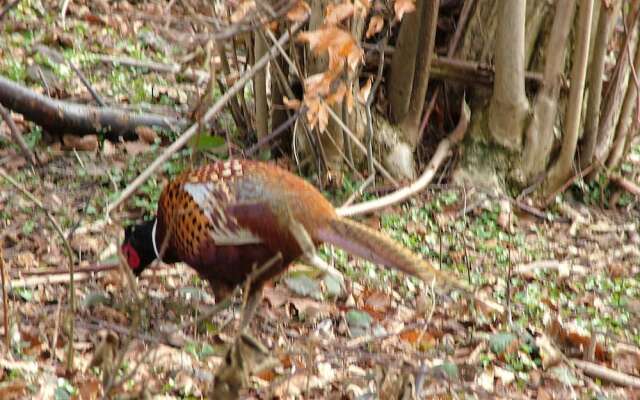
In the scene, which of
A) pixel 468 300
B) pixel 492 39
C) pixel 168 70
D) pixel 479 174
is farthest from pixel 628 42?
pixel 168 70

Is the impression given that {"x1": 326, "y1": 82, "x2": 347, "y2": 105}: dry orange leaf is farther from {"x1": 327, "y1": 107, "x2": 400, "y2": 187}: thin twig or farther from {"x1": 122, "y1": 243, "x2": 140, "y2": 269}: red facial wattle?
{"x1": 122, "y1": 243, "x2": 140, "y2": 269}: red facial wattle

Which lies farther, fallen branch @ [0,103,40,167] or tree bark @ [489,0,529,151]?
tree bark @ [489,0,529,151]

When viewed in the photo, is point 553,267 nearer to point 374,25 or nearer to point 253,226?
point 374,25

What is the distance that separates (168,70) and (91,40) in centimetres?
65

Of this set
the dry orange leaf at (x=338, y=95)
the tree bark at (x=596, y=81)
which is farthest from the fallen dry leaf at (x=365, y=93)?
the tree bark at (x=596, y=81)

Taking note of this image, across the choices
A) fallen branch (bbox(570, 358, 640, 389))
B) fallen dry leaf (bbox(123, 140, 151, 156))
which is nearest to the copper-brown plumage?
fallen branch (bbox(570, 358, 640, 389))

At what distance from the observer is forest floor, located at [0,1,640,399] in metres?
3.29

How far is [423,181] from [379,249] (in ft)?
5.67

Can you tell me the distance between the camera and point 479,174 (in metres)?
5.52

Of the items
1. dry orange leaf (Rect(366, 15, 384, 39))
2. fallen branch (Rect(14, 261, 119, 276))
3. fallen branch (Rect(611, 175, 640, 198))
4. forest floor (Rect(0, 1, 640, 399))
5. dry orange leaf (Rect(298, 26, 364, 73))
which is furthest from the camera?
fallen branch (Rect(611, 175, 640, 198))

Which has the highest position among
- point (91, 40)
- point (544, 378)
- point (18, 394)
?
point (91, 40)

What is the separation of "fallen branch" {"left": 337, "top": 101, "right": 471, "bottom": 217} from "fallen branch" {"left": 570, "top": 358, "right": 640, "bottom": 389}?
1376 millimetres

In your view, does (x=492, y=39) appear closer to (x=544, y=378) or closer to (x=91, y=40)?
(x=544, y=378)

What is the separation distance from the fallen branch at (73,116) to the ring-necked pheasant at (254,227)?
1.66 meters
